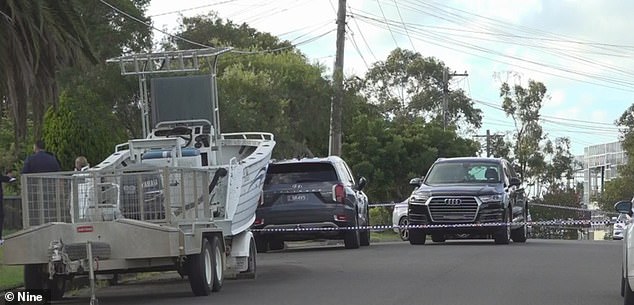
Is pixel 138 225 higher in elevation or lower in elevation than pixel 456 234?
higher

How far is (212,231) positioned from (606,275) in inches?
230

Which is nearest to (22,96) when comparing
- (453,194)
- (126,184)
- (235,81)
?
(126,184)

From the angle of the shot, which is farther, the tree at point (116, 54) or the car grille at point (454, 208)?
the tree at point (116, 54)

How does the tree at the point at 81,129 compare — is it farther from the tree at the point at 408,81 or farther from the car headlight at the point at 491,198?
the tree at the point at 408,81

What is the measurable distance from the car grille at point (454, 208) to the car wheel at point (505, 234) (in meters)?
0.79

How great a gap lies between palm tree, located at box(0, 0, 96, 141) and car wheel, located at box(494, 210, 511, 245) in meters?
10.8

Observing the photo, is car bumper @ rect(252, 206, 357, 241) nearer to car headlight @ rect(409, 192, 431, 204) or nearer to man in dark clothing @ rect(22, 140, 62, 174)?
car headlight @ rect(409, 192, 431, 204)

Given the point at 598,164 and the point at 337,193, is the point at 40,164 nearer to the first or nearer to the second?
the point at 337,193

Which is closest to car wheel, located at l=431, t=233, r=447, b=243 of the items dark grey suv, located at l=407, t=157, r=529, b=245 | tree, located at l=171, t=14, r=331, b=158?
dark grey suv, located at l=407, t=157, r=529, b=245

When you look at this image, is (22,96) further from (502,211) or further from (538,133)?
(538,133)

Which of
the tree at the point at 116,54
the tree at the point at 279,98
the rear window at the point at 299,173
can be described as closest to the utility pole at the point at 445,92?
the tree at the point at 279,98

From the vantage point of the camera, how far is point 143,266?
13.4 metres

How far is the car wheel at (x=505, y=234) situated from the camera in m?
23.7

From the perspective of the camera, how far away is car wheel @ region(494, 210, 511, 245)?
2367 centimetres
